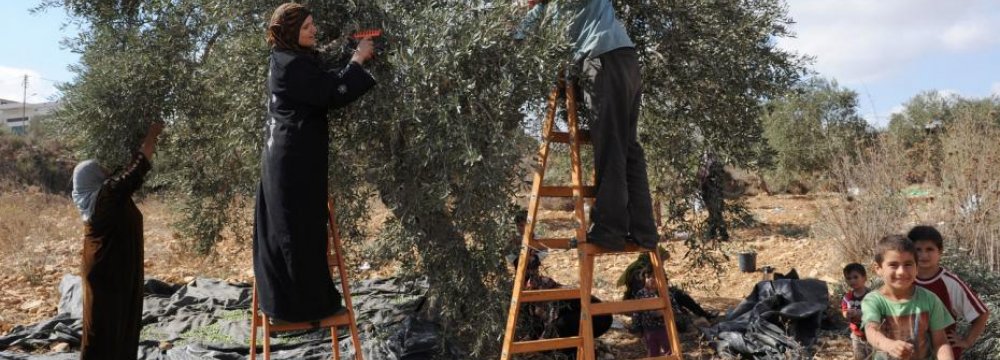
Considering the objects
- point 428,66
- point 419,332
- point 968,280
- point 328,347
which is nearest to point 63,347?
point 328,347

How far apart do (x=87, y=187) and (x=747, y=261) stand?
291 inches

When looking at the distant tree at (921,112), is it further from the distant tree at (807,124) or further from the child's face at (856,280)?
the child's face at (856,280)

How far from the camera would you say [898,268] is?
13.3ft

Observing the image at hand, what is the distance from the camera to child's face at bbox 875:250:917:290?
4.02 m

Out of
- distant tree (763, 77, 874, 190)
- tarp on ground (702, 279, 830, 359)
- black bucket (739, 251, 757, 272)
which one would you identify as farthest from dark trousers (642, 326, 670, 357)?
distant tree (763, 77, 874, 190)

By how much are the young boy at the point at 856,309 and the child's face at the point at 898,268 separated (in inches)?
39.4

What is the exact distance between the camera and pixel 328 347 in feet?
21.4

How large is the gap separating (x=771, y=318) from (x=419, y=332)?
2984mm

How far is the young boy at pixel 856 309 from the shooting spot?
5400 mm

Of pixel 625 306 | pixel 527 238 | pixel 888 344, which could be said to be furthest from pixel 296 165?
pixel 888 344

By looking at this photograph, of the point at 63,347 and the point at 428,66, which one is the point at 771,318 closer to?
the point at 428,66

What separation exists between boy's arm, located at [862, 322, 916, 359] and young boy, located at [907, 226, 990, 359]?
2.60 feet

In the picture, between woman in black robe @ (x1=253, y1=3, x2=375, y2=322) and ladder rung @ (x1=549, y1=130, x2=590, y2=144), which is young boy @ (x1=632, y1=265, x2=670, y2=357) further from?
woman in black robe @ (x1=253, y1=3, x2=375, y2=322)

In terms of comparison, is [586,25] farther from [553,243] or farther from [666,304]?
[666,304]
